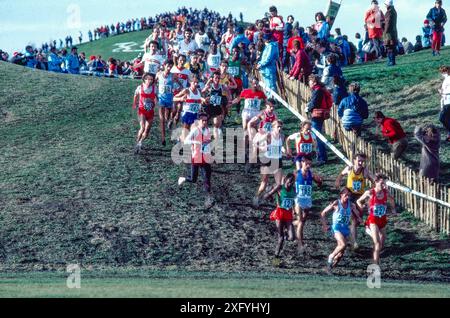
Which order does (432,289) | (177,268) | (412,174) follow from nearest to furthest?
(432,289) → (177,268) → (412,174)

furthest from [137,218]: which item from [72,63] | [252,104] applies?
[72,63]

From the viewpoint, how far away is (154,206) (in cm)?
2358

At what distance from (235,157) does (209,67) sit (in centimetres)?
525

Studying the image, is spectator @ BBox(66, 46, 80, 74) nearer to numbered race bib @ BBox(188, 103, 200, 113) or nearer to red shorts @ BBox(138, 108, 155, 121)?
red shorts @ BBox(138, 108, 155, 121)

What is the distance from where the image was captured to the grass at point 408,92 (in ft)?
91.1

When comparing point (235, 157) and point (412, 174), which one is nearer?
point (412, 174)

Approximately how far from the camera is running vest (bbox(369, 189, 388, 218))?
1986 cm

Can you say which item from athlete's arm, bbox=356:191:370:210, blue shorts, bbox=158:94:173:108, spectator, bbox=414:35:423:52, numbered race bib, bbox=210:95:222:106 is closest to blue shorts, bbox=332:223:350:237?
athlete's arm, bbox=356:191:370:210

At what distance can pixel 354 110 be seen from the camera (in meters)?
26.0

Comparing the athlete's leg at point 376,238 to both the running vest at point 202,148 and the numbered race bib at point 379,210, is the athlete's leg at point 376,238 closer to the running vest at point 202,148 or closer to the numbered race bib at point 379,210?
the numbered race bib at point 379,210

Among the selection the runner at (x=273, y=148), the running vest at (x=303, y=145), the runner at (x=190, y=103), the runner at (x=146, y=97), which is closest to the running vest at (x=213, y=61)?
the runner at (x=146, y=97)

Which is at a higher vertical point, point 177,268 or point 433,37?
point 433,37
